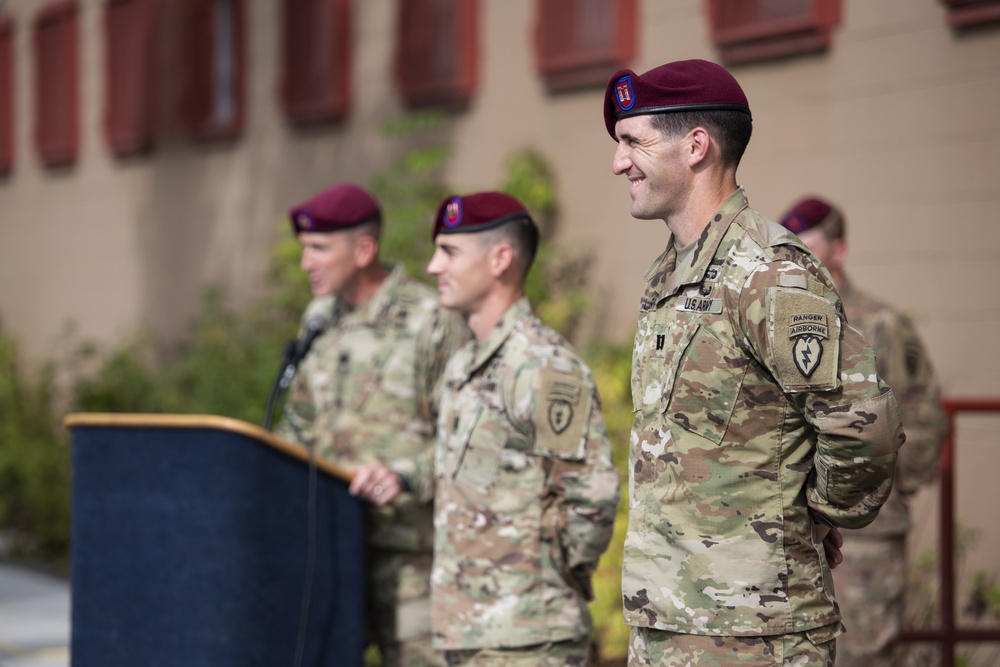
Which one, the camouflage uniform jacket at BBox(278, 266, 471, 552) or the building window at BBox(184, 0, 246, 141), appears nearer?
the camouflage uniform jacket at BBox(278, 266, 471, 552)

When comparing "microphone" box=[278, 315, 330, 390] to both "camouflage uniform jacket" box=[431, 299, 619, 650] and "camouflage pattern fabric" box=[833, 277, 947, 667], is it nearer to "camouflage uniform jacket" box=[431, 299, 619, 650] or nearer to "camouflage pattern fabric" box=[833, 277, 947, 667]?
"camouflage uniform jacket" box=[431, 299, 619, 650]

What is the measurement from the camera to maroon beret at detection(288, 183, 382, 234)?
5.07 meters

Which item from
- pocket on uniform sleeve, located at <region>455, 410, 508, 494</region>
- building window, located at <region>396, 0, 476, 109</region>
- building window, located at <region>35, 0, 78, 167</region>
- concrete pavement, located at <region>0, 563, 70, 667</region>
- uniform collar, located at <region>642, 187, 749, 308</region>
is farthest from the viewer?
building window, located at <region>35, 0, 78, 167</region>

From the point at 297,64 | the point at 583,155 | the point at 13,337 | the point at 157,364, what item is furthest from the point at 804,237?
the point at 13,337

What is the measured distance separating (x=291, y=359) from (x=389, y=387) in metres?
0.35

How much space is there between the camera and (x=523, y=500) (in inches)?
162

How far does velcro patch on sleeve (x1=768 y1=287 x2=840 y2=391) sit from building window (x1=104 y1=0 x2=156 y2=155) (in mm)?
12640

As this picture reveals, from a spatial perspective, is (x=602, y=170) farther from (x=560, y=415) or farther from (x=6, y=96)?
(x=6, y=96)

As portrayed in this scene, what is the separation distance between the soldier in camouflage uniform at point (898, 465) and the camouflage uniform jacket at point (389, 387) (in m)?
1.50

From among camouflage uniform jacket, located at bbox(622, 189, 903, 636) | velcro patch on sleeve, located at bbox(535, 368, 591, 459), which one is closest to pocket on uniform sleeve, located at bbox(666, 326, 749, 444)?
camouflage uniform jacket, located at bbox(622, 189, 903, 636)

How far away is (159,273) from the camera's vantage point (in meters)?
14.6

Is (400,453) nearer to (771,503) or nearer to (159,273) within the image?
(771,503)

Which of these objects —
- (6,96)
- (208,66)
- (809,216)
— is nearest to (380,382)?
(809,216)

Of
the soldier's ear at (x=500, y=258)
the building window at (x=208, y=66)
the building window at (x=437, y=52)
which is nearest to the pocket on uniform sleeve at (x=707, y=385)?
the soldier's ear at (x=500, y=258)
